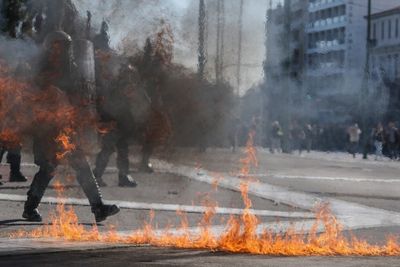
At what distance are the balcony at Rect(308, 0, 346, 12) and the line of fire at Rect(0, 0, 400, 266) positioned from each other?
0.05 meters

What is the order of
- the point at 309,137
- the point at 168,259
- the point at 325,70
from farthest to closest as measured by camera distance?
the point at 309,137
the point at 325,70
the point at 168,259

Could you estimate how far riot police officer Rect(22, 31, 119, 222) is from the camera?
10.9 metres

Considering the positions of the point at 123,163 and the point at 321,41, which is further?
the point at 123,163

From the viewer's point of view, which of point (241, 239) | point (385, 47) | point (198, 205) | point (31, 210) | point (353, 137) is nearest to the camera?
point (241, 239)

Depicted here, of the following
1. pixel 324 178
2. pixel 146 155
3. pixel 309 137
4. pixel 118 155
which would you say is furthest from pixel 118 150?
pixel 309 137

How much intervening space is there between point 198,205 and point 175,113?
3.15 m

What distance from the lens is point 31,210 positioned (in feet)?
38.2

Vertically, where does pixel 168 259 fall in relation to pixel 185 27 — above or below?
below

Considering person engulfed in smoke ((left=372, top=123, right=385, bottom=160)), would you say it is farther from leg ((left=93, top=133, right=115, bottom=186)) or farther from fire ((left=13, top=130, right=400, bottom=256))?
fire ((left=13, top=130, right=400, bottom=256))

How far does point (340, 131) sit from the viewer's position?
33.8m

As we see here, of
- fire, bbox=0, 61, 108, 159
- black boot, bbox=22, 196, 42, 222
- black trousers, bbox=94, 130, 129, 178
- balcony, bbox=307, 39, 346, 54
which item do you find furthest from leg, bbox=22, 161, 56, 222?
balcony, bbox=307, 39, 346, 54

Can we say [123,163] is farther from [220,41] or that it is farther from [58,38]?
[58,38]

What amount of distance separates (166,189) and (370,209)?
400cm

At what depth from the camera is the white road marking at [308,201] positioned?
1374 cm
